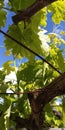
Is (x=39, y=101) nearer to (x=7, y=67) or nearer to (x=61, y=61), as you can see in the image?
(x=61, y=61)

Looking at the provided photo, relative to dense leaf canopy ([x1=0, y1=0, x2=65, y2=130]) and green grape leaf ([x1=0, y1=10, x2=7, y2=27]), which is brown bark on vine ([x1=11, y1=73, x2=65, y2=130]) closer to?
dense leaf canopy ([x1=0, y1=0, x2=65, y2=130])

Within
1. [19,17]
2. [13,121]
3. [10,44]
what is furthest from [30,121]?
[19,17]

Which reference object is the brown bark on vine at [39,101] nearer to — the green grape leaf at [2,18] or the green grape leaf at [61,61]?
the green grape leaf at [61,61]

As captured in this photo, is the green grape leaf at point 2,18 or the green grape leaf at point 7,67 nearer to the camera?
the green grape leaf at point 2,18

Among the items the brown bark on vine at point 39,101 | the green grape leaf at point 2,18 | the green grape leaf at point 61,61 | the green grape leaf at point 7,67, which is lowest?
the brown bark on vine at point 39,101

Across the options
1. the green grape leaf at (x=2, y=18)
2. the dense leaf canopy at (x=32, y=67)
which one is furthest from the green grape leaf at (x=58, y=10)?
the green grape leaf at (x=2, y=18)

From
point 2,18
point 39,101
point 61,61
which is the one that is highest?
point 2,18

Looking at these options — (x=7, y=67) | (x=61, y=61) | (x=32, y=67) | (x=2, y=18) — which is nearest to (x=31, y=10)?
(x=2, y=18)

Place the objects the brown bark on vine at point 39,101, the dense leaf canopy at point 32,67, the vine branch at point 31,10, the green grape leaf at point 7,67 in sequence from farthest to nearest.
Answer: the green grape leaf at point 7,67
the brown bark on vine at point 39,101
the dense leaf canopy at point 32,67
the vine branch at point 31,10

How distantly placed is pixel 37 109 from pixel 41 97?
61 millimetres

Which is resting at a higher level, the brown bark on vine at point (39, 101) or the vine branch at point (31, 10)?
the vine branch at point (31, 10)

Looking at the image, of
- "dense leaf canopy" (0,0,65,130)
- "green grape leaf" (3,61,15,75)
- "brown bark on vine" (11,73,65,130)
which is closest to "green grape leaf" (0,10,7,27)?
"dense leaf canopy" (0,0,65,130)

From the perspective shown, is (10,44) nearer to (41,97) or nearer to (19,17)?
(19,17)

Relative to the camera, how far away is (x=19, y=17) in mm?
641
